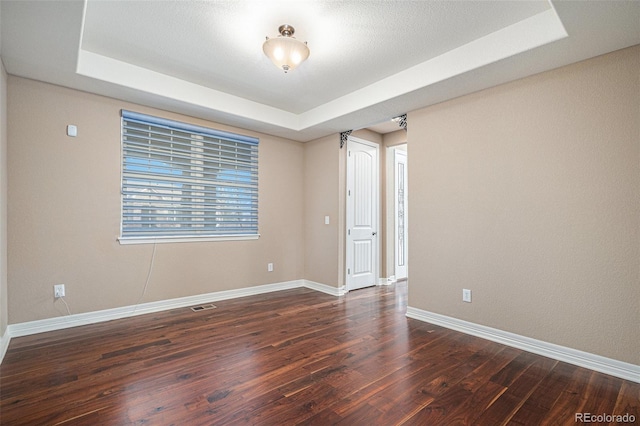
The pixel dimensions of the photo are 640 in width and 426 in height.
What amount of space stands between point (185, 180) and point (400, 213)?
396 cm

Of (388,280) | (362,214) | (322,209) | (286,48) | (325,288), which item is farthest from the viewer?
(388,280)

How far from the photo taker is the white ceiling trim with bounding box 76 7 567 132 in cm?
243

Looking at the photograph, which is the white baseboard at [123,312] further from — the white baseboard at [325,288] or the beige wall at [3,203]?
the white baseboard at [325,288]

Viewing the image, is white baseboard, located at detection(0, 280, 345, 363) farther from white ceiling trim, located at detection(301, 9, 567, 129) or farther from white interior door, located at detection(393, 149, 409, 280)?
white ceiling trim, located at detection(301, 9, 567, 129)

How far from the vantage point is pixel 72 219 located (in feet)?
10.8

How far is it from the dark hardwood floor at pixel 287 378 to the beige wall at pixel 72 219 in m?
0.43

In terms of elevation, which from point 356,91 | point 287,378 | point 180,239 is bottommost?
point 287,378

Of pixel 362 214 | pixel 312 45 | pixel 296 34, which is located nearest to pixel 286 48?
pixel 296 34

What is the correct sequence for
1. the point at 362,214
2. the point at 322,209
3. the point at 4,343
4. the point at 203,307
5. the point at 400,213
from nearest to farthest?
the point at 4,343 < the point at 203,307 < the point at 322,209 < the point at 362,214 < the point at 400,213

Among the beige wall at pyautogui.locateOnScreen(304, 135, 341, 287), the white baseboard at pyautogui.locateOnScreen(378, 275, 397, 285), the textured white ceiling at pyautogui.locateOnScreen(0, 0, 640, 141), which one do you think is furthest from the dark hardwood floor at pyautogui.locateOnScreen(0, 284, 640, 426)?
the textured white ceiling at pyautogui.locateOnScreen(0, 0, 640, 141)

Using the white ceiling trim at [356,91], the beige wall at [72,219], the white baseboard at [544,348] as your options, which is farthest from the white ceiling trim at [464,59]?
the white baseboard at [544,348]

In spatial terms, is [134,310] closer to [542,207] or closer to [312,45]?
[312,45]

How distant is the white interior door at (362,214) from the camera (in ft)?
16.5

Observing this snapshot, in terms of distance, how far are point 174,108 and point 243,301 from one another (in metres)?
2.67
